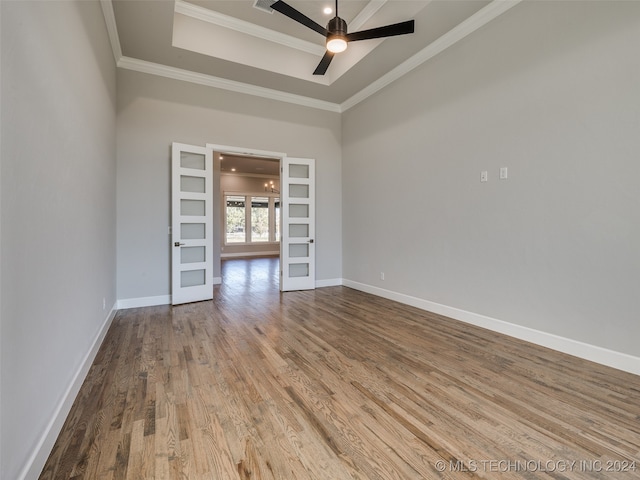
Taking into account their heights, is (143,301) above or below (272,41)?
below

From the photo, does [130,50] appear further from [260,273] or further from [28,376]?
[260,273]

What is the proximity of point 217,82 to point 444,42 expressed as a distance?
3.43 meters

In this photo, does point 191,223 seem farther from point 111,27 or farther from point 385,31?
point 385,31

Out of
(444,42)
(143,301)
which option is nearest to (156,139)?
(143,301)

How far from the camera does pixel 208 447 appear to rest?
1.60 m

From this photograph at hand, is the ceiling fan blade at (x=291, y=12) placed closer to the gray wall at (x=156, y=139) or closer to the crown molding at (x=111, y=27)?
the crown molding at (x=111, y=27)

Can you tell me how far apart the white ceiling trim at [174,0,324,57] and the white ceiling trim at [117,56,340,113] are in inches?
31.5

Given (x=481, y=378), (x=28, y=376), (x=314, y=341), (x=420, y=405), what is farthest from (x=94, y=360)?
(x=481, y=378)

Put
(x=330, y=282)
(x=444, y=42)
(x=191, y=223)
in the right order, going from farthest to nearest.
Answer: (x=330, y=282) < (x=191, y=223) < (x=444, y=42)

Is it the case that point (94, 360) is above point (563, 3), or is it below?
below

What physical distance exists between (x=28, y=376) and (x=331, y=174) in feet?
17.4

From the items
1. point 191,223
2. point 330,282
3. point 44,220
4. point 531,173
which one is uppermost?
point 531,173

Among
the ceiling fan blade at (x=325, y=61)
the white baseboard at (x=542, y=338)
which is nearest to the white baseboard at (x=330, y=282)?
the white baseboard at (x=542, y=338)

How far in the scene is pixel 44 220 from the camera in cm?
158
